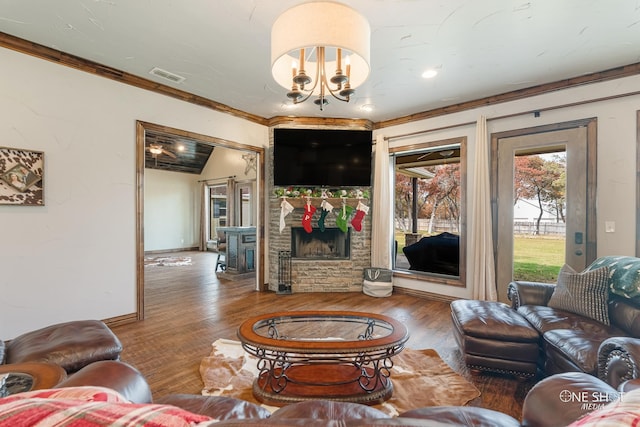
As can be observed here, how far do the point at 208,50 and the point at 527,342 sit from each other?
3.68 meters

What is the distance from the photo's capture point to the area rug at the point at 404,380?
1.88 m

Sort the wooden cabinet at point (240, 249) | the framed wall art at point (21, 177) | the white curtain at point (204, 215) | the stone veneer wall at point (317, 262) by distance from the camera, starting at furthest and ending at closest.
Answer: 1. the white curtain at point (204, 215)
2. the wooden cabinet at point (240, 249)
3. the stone veneer wall at point (317, 262)
4. the framed wall art at point (21, 177)

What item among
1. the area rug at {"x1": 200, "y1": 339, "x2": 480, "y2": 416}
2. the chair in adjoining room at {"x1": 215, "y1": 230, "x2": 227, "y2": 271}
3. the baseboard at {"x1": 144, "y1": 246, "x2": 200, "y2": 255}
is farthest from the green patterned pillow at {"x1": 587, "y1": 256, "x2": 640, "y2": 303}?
the baseboard at {"x1": 144, "y1": 246, "x2": 200, "y2": 255}

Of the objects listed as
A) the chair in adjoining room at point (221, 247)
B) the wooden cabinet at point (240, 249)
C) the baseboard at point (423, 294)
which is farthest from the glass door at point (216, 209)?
the baseboard at point (423, 294)

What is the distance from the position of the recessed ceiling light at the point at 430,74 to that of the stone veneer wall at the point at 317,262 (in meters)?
2.03

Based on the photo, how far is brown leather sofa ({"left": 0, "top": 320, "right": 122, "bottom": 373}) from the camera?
1589 mm

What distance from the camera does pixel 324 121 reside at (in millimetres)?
Result: 4656

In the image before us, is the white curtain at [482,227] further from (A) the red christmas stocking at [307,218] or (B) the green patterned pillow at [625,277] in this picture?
(A) the red christmas stocking at [307,218]

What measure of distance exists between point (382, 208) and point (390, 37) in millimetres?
2621

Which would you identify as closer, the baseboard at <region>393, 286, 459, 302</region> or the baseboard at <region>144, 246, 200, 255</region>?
the baseboard at <region>393, 286, 459, 302</region>

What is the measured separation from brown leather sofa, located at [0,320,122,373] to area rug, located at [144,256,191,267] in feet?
17.4

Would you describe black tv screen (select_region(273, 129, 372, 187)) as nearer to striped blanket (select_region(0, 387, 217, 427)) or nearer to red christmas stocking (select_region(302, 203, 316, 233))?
red christmas stocking (select_region(302, 203, 316, 233))

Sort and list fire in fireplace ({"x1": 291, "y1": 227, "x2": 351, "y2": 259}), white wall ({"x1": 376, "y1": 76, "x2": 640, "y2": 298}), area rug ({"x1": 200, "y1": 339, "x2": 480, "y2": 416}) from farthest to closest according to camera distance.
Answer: fire in fireplace ({"x1": 291, "y1": 227, "x2": 351, "y2": 259}) → white wall ({"x1": 376, "y1": 76, "x2": 640, "y2": 298}) → area rug ({"x1": 200, "y1": 339, "x2": 480, "y2": 416})

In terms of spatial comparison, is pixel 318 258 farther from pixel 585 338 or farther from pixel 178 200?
pixel 178 200
